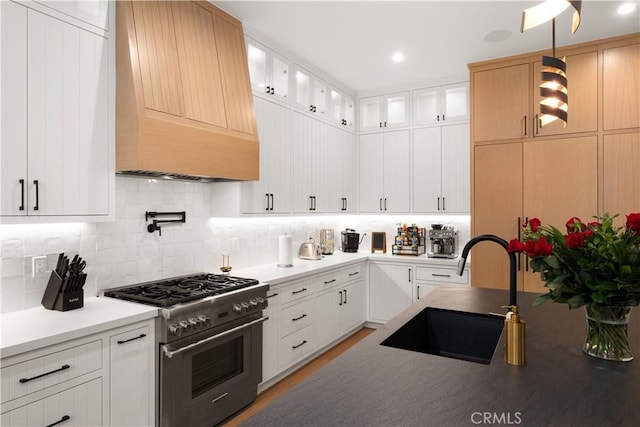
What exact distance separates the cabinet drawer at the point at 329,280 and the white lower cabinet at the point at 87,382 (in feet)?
6.08

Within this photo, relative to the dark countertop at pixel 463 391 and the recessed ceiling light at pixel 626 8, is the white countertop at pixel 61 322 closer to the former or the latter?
the dark countertop at pixel 463 391

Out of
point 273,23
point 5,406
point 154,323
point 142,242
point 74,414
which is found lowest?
point 74,414

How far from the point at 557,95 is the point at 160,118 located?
2196 mm

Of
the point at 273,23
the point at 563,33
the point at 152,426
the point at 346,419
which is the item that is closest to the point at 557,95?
the point at 346,419

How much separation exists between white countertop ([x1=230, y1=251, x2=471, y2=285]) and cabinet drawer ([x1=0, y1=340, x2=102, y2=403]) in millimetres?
1342

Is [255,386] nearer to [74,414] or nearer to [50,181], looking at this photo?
[74,414]

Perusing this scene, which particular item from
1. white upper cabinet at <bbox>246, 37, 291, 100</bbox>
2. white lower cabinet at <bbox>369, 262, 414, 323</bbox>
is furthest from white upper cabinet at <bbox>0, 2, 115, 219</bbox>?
white lower cabinet at <bbox>369, 262, 414, 323</bbox>

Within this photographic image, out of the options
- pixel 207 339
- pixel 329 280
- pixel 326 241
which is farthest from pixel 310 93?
pixel 207 339

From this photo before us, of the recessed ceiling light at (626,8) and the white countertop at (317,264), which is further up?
the recessed ceiling light at (626,8)

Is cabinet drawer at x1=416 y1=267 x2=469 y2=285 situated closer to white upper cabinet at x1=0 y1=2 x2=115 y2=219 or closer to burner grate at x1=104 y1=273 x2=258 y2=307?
burner grate at x1=104 y1=273 x2=258 y2=307

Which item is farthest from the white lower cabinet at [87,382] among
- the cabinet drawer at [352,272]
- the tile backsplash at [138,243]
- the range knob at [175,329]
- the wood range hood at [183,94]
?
the cabinet drawer at [352,272]

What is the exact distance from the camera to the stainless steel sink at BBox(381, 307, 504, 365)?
6.21 feet

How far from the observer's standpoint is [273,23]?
10.8ft

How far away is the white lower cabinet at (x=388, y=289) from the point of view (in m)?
4.58
